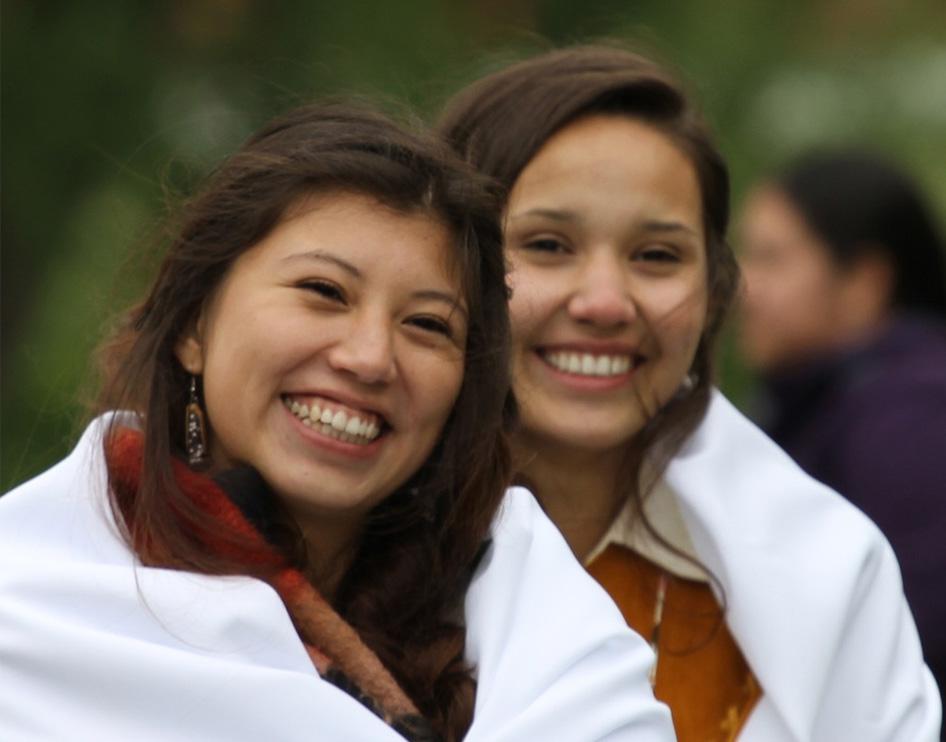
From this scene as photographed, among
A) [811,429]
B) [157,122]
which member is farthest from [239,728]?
[157,122]

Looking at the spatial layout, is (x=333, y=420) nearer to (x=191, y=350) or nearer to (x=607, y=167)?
(x=191, y=350)

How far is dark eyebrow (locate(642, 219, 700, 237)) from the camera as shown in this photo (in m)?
3.76

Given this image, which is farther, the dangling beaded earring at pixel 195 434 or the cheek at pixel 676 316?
the cheek at pixel 676 316

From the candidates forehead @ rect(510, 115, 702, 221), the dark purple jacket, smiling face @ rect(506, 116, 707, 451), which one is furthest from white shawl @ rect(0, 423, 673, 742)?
the dark purple jacket

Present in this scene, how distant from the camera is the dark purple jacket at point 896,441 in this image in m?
4.71

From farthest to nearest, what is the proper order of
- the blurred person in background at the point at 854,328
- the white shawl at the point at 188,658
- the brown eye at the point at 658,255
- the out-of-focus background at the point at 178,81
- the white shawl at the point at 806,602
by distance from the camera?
the out-of-focus background at the point at 178,81 → the blurred person in background at the point at 854,328 → the brown eye at the point at 658,255 → the white shawl at the point at 806,602 → the white shawl at the point at 188,658

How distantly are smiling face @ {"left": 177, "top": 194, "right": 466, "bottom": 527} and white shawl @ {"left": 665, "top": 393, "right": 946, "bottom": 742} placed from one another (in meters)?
0.75

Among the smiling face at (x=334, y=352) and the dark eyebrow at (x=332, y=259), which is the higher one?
the dark eyebrow at (x=332, y=259)

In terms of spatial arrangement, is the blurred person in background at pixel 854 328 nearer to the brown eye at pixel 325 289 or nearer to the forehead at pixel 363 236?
the forehead at pixel 363 236

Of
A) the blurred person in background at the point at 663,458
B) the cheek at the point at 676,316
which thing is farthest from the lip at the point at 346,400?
the cheek at the point at 676,316

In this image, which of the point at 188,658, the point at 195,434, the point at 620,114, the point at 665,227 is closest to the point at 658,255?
the point at 665,227

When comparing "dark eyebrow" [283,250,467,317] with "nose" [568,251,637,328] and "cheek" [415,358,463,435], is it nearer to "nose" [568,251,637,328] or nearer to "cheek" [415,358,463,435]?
"cheek" [415,358,463,435]

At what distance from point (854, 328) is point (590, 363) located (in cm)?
226

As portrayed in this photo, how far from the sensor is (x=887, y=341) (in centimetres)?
538
